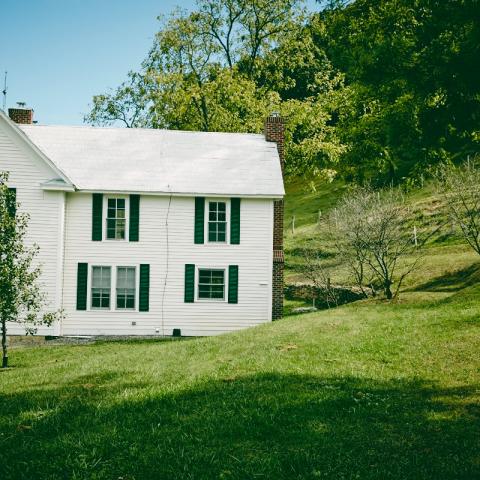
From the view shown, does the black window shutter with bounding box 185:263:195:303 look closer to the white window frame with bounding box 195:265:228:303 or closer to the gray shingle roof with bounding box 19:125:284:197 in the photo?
the white window frame with bounding box 195:265:228:303

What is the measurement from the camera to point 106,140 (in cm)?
2347

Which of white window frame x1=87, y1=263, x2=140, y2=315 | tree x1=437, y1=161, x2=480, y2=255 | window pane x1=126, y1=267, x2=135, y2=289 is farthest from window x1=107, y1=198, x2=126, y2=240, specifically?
tree x1=437, y1=161, x2=480, y2=255

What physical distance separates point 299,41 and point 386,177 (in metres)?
15.3

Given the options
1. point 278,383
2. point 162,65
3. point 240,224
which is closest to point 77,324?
point 240,224

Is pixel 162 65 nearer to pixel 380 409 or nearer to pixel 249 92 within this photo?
pixel 249 92

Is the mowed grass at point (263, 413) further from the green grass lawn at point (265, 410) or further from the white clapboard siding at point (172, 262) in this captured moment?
the white clapboard siding at point (172, 262)

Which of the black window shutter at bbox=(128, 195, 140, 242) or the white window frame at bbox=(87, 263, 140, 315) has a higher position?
the black window shutter at bbox=(128, 195, 140, 242)

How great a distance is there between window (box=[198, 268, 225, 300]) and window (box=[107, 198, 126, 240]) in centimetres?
357

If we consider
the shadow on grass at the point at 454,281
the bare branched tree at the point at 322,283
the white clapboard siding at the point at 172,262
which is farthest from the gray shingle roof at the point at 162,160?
the shadow on grass at the point at 454,281

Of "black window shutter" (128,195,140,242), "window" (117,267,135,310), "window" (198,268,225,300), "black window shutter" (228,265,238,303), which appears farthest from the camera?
"window" (198,268,225,300)

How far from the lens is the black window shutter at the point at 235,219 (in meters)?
21.2

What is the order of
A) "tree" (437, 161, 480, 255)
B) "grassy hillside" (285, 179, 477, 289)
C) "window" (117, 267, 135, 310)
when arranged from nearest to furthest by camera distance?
"window" (117, 267, 135, 310) → "tree" (437, 161, 480, 255) → "grassy hillside" (285, 179, 477, 289)

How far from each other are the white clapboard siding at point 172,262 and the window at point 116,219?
362mm

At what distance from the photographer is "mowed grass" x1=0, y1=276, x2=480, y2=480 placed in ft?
17.2
